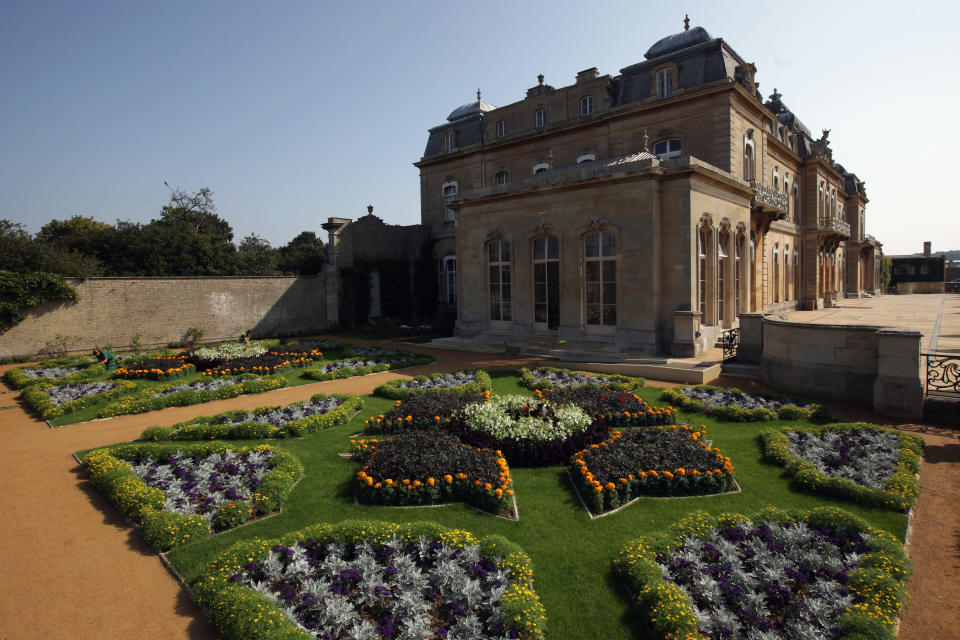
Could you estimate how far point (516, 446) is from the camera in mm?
7559

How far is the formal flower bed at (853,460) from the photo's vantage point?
602 centimetres

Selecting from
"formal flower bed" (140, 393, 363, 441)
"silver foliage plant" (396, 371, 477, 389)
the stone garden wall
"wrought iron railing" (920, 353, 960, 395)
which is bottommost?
"formal flower bed" (140, 393, 363, 441)

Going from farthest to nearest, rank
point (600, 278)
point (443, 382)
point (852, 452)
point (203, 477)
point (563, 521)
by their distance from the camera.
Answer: point (600, 278), point (443, 382), point (852, 452), point (203, 477), point (563, 521)

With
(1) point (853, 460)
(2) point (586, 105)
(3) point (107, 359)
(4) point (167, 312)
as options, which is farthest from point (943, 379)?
(4) point (167, 312)

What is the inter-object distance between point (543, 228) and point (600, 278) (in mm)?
2875

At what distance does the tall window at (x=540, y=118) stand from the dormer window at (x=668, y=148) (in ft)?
21.0

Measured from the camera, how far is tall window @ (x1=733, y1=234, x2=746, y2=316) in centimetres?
1881

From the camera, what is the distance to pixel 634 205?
52.0 ft

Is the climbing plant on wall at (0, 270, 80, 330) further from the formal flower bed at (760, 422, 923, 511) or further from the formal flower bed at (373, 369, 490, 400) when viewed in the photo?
the formal flower bed at (760, 422, 923, 511)

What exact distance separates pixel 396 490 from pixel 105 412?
8.38 m

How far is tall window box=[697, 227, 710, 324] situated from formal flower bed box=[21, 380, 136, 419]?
55.7ft

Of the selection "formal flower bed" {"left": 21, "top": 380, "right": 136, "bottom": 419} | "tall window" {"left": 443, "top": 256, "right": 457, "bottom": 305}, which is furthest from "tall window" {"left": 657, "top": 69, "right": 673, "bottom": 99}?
"formal flower bed" {"left": 21, "top": 380, "right": 136, "bottom": 419}

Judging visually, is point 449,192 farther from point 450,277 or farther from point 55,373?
point 55,373

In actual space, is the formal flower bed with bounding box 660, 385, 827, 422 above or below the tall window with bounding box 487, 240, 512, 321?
below
